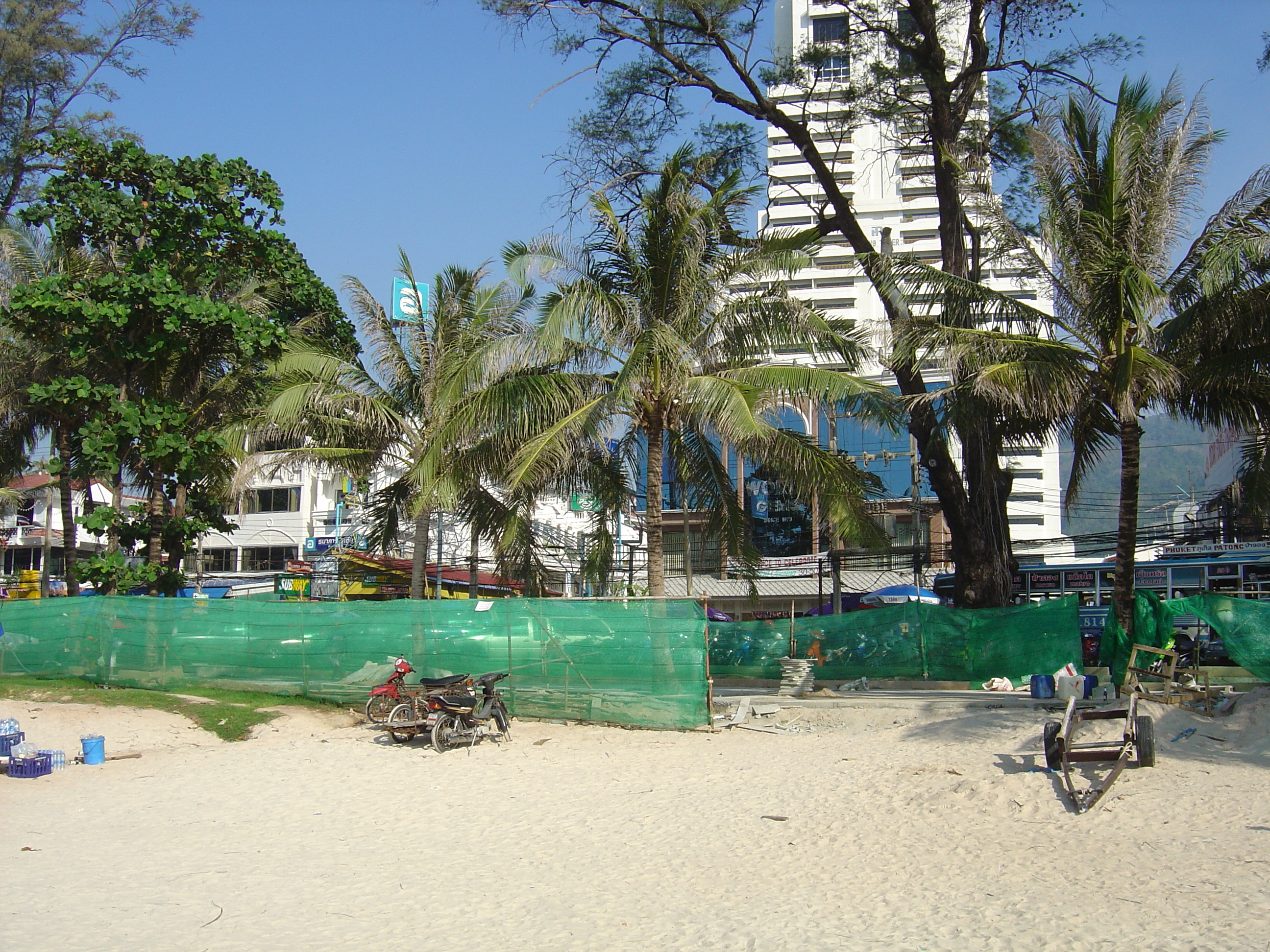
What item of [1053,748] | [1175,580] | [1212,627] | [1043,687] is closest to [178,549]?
[1043,687]

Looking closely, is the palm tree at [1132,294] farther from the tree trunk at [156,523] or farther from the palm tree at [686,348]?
the tree trunk at [156,523]

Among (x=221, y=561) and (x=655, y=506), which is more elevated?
(x=655, y=506)

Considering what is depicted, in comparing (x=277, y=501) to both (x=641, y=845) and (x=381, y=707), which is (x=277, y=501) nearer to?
(x=381, y=707)

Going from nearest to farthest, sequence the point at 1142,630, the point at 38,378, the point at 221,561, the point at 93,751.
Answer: the point at 93,751
the point at 1142,630
the point at 38,378
the point at 221,561

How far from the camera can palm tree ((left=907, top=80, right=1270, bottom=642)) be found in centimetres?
1373

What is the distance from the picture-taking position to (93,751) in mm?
12258

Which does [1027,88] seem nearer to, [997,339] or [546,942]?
[997,339]

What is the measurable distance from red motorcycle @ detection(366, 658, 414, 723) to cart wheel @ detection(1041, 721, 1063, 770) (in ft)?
27.1

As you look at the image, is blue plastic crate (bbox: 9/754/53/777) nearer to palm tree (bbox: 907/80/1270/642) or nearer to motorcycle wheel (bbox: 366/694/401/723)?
motorcycle wheel (bbox: 366/694/401/723)

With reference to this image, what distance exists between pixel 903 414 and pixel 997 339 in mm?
1872

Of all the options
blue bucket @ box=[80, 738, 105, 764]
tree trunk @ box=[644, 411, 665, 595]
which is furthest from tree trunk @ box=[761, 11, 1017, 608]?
blue bucket @ box=[80, 738, 105, 764]

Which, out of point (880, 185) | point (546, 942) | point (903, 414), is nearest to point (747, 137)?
point (903, 414)

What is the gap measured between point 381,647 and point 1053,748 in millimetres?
9503

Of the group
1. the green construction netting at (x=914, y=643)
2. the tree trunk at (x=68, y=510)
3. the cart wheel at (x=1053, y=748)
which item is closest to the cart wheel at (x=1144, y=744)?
the cart wheel at (x=1053, y=748)
